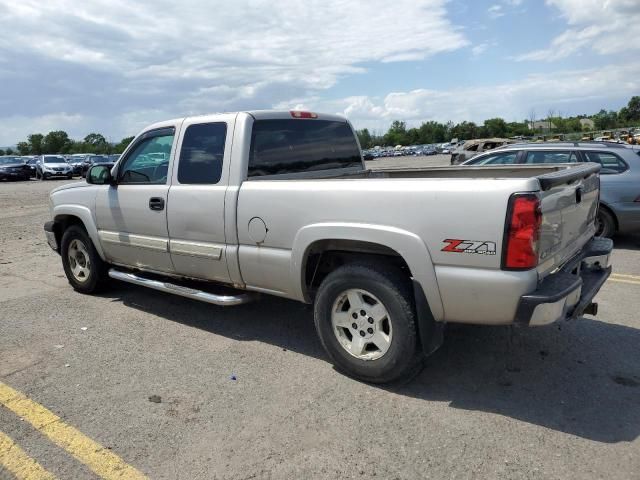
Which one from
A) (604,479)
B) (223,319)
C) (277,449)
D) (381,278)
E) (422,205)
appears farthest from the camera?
(223,319)

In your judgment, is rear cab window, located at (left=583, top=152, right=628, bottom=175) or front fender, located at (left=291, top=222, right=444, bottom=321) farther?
rear cab window, located at (left=583, top=152, right=628, bottom=175)

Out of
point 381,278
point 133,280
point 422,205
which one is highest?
point 422,205

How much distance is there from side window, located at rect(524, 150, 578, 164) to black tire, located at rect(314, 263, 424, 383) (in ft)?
20.2

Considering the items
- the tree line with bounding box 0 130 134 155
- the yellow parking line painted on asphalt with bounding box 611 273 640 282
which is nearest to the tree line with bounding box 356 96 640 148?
the tree line with bounding box 0 130 134 155

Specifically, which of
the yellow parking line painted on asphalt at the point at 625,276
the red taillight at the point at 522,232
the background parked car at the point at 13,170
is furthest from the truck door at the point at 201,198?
the background parked car at the point at 13,170

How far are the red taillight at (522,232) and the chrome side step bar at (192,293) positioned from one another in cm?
228

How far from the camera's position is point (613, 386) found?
364cm

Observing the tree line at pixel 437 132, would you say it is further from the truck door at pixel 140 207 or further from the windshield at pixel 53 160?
the truck door at pixel 140 207

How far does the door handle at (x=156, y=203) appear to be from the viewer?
4.90 meters

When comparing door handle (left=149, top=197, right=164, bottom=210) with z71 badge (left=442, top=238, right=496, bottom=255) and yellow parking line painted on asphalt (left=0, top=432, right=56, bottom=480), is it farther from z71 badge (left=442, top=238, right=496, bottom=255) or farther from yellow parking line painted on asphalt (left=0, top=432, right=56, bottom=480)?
z71 badge (left=442, top=238, right=496, bottom=255)

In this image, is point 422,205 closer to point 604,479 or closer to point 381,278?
point 381,278

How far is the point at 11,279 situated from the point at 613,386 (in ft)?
24.1

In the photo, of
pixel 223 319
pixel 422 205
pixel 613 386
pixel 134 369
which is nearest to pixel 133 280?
pixel 223 319

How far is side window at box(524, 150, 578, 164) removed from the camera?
27.8ft
